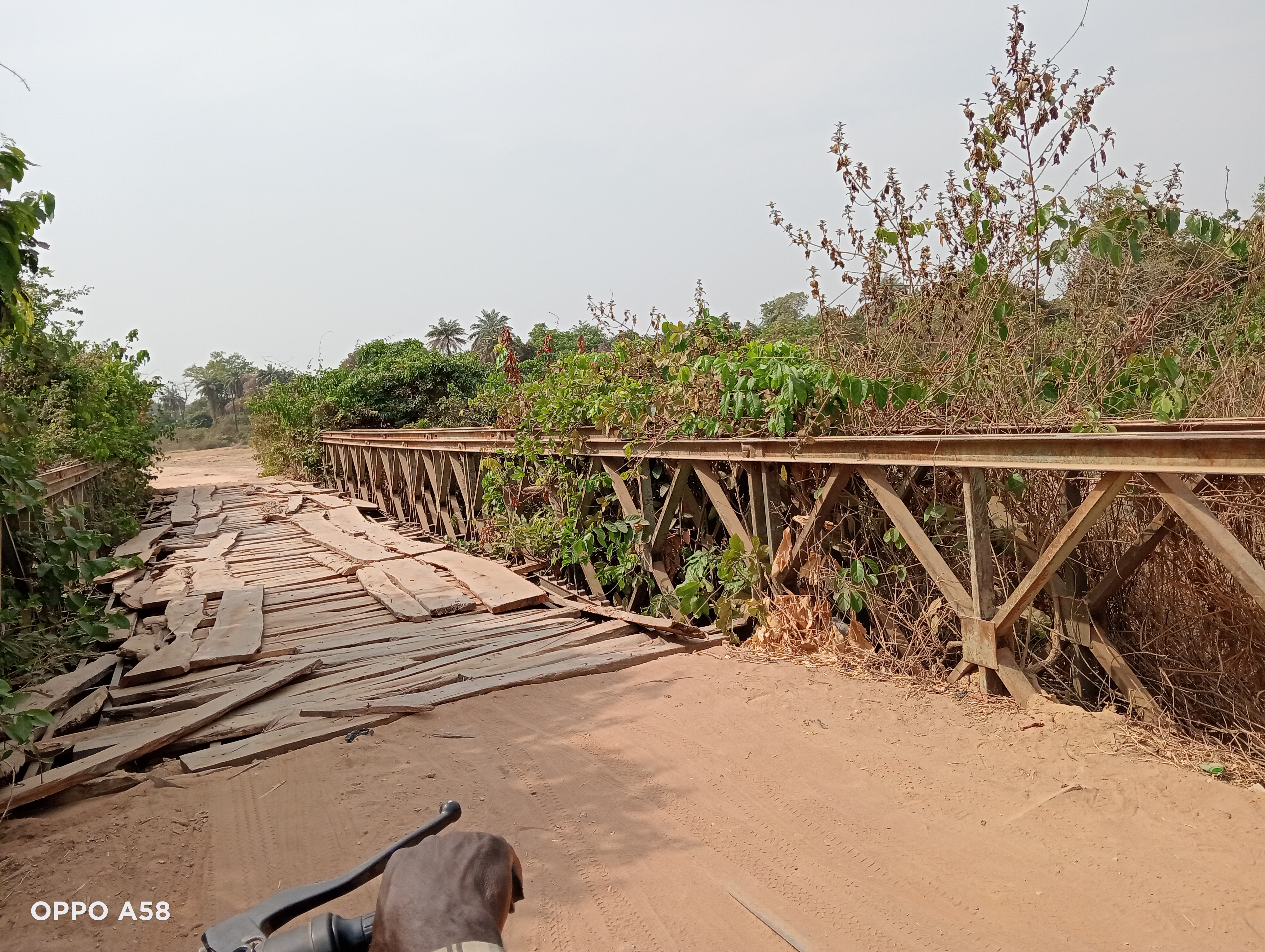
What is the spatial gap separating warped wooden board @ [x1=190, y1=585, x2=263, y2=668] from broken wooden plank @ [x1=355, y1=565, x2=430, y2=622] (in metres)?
1.01

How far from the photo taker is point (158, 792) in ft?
12.4

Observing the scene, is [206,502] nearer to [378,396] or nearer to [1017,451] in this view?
[378,396]

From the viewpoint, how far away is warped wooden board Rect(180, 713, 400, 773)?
4.11 meters

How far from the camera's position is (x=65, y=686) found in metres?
5.10

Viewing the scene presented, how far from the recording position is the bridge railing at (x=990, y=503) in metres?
3.11

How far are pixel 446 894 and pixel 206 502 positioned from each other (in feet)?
62.0

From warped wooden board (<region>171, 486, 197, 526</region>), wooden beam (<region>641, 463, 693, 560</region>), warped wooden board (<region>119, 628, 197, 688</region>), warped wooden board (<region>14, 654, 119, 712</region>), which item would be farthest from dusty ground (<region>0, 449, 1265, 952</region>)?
warped wooden board (<region>171, 486, 197, 526</region>)

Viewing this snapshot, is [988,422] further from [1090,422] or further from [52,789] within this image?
[52,789]

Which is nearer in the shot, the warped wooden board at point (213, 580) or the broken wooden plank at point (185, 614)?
the broken wooden plank at point (185, 614)

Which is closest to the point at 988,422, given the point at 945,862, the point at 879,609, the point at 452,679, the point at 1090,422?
the point at 1090,422

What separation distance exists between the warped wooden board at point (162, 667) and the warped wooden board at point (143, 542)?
180 inches

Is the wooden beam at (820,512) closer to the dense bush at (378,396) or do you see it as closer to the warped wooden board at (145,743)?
the warped wooden board at (145,743)

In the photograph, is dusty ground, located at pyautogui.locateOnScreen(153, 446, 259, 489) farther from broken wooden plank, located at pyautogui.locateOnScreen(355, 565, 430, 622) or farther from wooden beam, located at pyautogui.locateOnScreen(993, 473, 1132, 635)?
wooden beam, located at pyautogui.locateOnScreen(993, 473, 1132, 635)

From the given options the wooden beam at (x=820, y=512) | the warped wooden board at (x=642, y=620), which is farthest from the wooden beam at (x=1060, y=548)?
→ the warped wooden board at (x=642, y=620)
